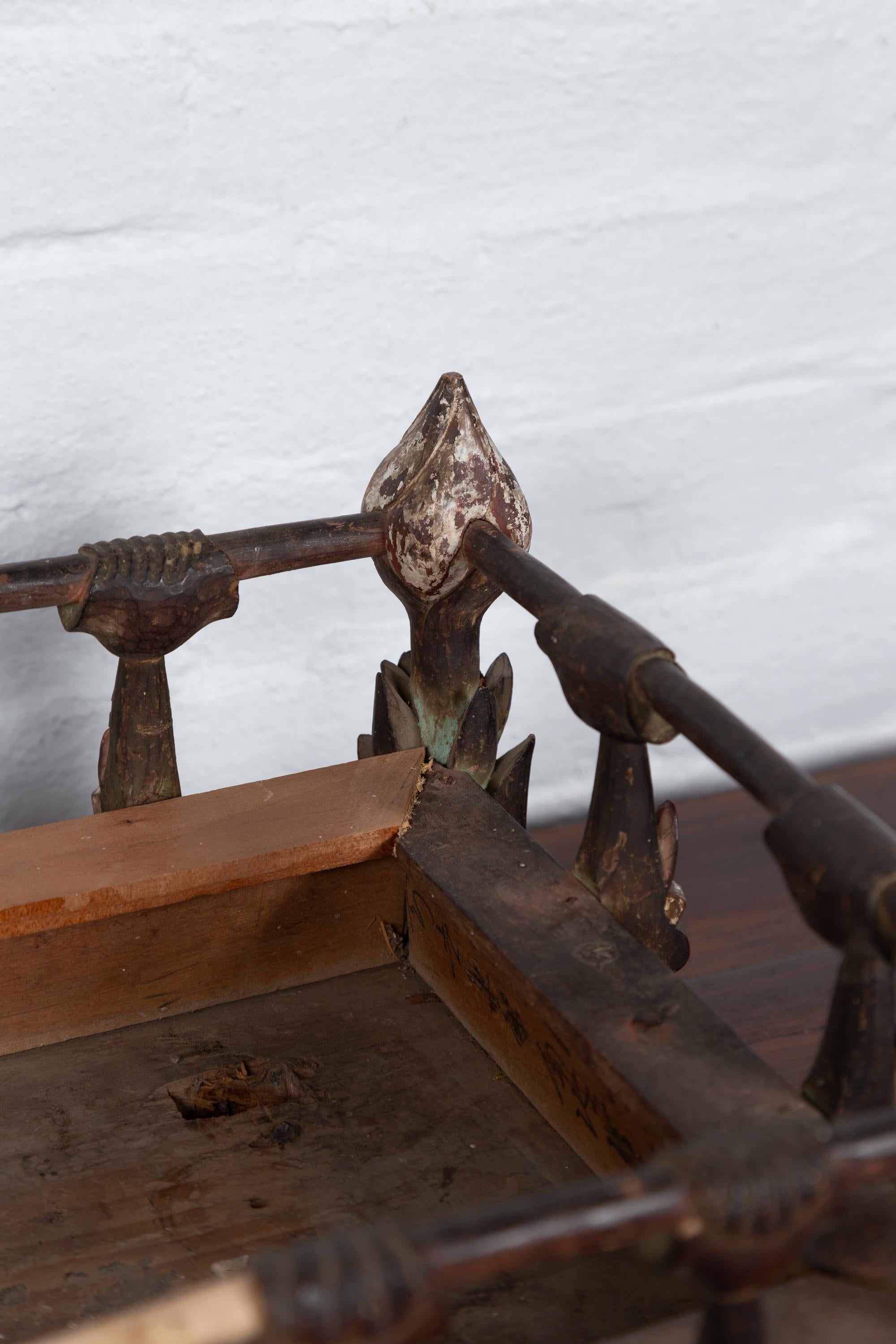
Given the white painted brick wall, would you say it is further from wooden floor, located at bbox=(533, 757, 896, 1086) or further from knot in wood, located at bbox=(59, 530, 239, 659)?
knot in wood, located at bbox=(59, 530, 239, 659)

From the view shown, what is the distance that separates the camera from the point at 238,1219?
60 cm

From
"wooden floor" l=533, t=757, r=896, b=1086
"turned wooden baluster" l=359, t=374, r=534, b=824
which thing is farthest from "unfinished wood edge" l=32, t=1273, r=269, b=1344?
"wooden floor" l=533, t=757, r=896, b=1086

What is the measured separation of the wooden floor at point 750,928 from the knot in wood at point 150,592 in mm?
489

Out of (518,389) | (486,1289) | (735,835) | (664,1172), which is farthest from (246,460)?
(664,1172)

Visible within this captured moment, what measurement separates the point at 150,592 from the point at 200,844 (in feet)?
0.42

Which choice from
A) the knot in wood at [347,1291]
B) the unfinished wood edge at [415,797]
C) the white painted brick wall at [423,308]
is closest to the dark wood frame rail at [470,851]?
the unfinished wood edge at [415,797]

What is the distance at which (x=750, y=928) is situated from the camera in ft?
3.74

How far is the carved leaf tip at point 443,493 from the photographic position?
0.74m

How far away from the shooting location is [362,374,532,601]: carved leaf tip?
74 cm

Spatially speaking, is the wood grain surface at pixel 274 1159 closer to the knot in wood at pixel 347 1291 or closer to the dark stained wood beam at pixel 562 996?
the dark stained wood beam at pixel 562 996

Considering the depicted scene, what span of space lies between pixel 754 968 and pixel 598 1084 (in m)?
0.56

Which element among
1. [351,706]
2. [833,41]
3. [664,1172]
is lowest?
[351,706]

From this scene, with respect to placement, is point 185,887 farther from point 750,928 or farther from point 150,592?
point 750,928

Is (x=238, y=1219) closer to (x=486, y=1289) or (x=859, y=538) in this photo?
(x=486, y=1289)
